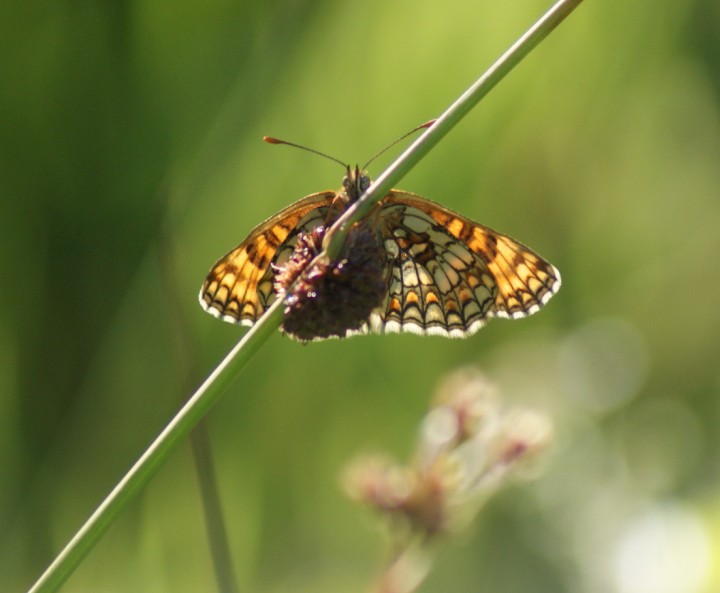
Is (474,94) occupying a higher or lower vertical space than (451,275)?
higher

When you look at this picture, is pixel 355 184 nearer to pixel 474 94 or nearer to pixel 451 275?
pixel 451 275

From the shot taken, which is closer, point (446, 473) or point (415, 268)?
point (446, 473)

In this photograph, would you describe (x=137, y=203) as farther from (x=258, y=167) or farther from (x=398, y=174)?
(x=398, y=174)

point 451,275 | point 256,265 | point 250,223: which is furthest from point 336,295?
point 250,223

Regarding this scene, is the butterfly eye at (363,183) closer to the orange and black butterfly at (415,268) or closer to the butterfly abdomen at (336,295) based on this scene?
the orange and black butterfly at (415,268)

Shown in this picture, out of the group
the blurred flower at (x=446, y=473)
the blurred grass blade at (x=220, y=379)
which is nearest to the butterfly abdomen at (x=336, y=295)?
the blurred grass blade at (x=220, y=379)

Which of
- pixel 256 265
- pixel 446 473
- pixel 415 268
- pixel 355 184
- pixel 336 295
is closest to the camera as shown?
pixel 336 295

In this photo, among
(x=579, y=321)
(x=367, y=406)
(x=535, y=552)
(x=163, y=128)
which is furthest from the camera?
(x=579, y=321)

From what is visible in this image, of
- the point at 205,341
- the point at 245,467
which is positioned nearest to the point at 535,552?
the point at 245,467
